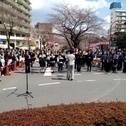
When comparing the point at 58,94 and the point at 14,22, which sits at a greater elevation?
the point at 14,22

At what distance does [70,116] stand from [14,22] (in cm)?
5987

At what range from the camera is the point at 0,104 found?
9.60m

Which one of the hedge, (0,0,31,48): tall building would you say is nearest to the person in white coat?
the hedge

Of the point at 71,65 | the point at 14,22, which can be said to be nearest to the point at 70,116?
the point at 71,65

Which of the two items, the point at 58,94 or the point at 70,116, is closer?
the point at 70,116

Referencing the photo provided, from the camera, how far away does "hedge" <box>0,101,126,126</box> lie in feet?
15.8

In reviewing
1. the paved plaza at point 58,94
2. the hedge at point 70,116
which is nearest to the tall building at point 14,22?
the paved plaza at point 58,94

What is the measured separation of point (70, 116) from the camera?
507 centimetres

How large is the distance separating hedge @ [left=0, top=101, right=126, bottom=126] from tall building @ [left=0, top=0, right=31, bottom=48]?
1980 inches

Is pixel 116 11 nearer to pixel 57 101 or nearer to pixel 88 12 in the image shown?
pixel 88 12

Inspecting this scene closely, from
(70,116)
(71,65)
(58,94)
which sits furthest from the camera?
(71,65)

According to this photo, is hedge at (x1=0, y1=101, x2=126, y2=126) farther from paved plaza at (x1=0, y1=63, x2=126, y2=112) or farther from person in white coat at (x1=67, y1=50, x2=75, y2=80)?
person in white coat at (x1=67, y1=50, x2=75, y2=80)

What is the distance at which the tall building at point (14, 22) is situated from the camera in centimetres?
5932

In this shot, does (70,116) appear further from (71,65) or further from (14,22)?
(14,22)
